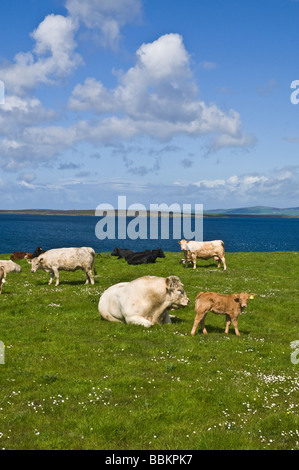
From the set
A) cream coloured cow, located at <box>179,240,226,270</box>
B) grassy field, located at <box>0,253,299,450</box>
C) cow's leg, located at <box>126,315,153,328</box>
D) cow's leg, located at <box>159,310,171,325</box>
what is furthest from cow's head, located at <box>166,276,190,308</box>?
cream coloured cow, located at <box>179,240,226,270</box>

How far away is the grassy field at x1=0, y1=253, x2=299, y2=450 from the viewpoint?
337 inches

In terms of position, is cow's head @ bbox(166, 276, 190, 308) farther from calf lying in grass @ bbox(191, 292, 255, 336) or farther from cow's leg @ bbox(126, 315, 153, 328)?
calf lying in grass @ bbox(191, 292, 255, 336)

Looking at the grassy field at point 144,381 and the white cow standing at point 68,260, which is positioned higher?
the white cow standing at point 68,260

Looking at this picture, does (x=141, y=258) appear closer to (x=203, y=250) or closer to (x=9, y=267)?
(x=203, y=250)

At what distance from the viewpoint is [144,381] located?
1136 cm

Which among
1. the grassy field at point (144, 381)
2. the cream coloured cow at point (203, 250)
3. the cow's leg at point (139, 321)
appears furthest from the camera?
the cream coloured cow at point (203, 250)

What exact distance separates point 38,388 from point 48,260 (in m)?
19.4

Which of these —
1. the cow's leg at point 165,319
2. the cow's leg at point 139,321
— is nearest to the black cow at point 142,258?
the cow's leg at point 165,319

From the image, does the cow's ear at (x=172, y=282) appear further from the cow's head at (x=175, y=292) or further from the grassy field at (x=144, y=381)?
the grassy field at (x=144, y=381)

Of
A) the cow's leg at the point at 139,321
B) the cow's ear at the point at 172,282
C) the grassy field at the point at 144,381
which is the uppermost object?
the cow's ear at the point at 172,282

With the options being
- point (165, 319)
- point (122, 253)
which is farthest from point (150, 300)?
point (122, 253)

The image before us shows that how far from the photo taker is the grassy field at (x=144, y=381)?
8.56m

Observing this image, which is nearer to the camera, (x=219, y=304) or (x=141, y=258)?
(x=219, y=304)

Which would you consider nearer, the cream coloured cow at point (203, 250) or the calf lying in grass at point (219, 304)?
the calf lying in grass at point (219, 304)
